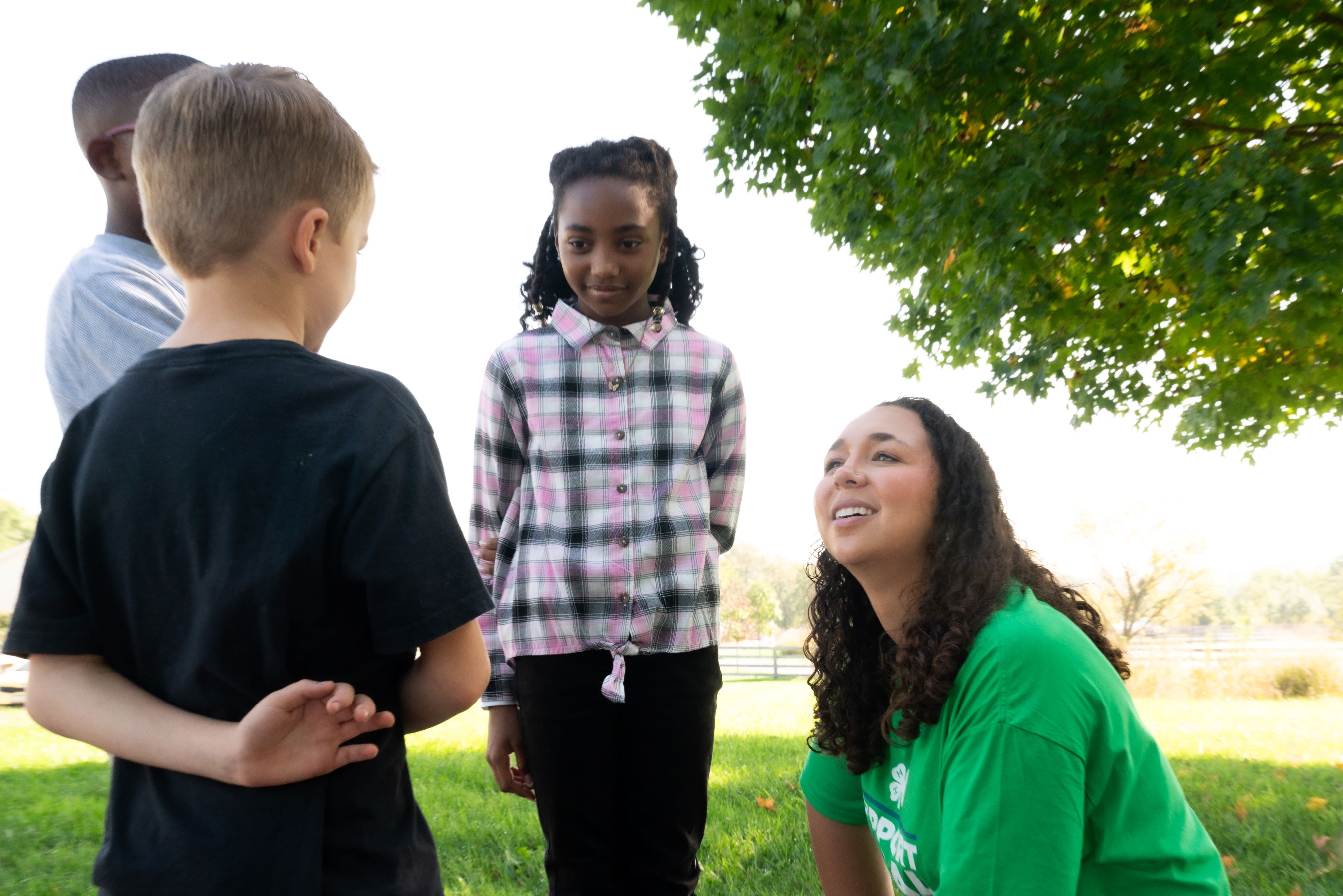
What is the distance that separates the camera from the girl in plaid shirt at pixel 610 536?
2.35 metres

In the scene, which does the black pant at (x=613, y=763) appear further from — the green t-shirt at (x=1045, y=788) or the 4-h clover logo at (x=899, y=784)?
the green t-shirt at (x=1045, y=788)

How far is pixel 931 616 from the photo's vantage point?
208cm

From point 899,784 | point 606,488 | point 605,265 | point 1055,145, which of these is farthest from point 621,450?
point 1055,145

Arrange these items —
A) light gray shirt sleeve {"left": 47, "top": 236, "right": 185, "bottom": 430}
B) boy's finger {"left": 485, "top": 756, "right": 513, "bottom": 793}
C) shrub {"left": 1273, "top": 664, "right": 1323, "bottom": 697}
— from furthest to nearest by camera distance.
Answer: shrub {"left": 1273, "top": 664, "right": 1323, "bottom": 697} < boy's finger {"left": 485, "top": 756, "right": 513, "bottom": 793} < light gray shirt sleeve {"left": 47, "top": 236, "right": 185, "bottom": 430}

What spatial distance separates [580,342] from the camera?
8.51 ft

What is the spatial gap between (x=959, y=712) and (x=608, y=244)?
60.4 inches

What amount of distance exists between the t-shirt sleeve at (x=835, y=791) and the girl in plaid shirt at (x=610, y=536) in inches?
12.5

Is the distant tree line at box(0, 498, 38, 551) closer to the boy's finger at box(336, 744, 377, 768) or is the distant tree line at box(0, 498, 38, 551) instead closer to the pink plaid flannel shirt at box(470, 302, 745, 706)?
the pink plaid flannel shirt at box(470, 302, 745, 706)

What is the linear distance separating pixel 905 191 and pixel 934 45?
0.75 metres

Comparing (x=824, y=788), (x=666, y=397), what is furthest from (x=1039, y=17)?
(x=824, y=788)

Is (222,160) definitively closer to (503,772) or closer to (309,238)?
(309,238)

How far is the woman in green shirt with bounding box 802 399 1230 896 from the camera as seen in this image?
5.72 feet

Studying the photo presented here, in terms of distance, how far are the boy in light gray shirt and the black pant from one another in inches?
47.0

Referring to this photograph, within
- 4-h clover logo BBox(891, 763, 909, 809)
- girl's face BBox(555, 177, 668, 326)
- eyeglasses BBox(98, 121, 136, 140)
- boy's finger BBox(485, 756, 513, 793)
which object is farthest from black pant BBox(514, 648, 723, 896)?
eyeglasses BBox(98, 121, 136, 140)
